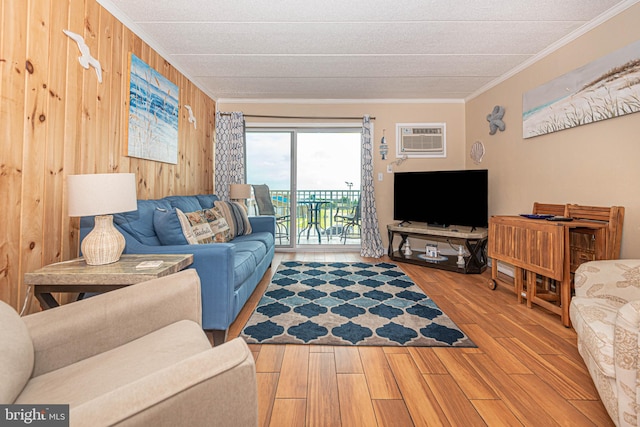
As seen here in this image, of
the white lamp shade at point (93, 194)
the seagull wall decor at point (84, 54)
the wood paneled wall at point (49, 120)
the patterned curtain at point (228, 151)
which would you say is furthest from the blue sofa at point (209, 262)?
the patterned curtain at point (228, 151)

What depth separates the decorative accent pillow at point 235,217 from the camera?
3537 millimetres

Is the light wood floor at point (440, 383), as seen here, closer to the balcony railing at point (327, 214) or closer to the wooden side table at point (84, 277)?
the wooden side table at point (84, 277)

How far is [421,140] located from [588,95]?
92.1 inches

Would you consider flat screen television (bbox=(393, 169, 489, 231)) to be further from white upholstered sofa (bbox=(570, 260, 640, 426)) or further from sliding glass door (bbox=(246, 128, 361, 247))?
white upholstered sofa (bbox=(570, 260, 640, 426))

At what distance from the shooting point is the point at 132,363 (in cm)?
98

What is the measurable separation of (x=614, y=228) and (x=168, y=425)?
3.03m

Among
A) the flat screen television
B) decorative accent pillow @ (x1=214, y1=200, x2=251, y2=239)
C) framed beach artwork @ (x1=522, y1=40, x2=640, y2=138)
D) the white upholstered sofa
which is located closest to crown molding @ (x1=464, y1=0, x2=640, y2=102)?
framed beach artwork @ (x1=522, y1=40, x2=640, y2=138)

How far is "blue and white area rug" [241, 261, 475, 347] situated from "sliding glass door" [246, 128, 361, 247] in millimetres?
1656

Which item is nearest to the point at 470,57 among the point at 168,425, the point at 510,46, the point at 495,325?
the point at 510,46

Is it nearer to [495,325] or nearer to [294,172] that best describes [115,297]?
[495,325]

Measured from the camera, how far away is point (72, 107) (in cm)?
203

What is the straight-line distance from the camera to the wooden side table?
4.95 feet

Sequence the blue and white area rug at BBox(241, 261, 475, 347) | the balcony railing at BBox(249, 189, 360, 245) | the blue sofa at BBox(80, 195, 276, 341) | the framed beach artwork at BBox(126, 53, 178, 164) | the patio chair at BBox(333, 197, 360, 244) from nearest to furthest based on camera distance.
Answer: the blue sofa at BBox(80, 195, 276, 341) → the blue and white area rug at BBox(241, 261, 475, 347) → the framed beach artwork at BBox(126, 53, 178, 164) → the patio chair at BBox(333, 197, 360, 244) → the balcony railing at BBox(249, 189, 360, 245)

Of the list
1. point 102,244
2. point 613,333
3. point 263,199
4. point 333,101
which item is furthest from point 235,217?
point 613,333
